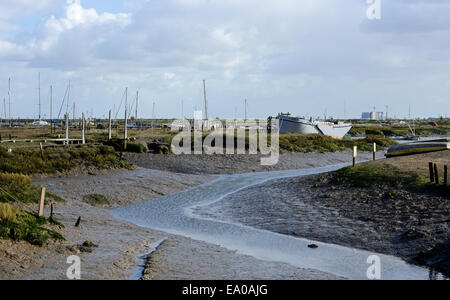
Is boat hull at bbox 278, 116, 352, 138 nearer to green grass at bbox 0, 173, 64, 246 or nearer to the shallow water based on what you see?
the shallow water

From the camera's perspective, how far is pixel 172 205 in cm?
2952

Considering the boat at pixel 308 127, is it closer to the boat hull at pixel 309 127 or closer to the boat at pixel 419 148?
the boat hull at pixel 309 127

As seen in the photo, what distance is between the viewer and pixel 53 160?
128 ft

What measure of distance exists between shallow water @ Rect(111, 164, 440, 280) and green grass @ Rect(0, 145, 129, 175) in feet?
35.5

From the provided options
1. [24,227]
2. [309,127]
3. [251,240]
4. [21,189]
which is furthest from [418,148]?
[309,127]

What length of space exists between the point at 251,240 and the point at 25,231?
8947 mm

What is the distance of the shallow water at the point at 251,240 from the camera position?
15398 millimetres

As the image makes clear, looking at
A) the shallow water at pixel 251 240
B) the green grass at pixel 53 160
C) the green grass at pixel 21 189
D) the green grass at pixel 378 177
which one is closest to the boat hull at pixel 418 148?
the green grass at pixel 378 177

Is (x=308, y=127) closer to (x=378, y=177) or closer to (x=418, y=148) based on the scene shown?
(x=418, y=148)

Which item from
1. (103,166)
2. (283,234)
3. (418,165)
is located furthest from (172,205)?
(418,165)

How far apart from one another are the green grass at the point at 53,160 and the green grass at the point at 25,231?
19.0 meters

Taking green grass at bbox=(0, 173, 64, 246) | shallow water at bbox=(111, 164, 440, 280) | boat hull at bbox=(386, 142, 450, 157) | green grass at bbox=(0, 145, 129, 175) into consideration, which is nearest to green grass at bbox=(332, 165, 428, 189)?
shallow water at bbox=(111, 164, 440, 280)

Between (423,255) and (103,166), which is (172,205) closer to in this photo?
(103,166)
